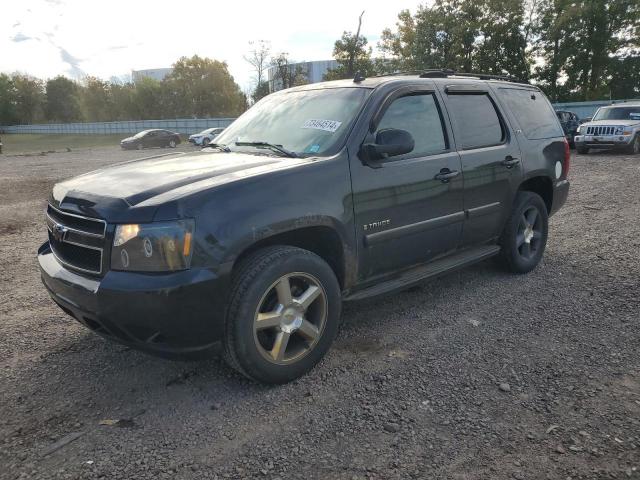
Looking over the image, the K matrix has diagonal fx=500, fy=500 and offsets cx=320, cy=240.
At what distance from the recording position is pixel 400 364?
10.9 feet

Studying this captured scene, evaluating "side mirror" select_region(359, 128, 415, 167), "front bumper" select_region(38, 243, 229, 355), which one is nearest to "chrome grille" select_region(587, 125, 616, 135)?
"side mirror" select_region(359, 128, 415, 167)

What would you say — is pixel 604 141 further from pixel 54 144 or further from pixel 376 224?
pixel 54 144

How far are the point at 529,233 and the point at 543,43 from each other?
4340 cm

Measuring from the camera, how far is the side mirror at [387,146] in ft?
11.0

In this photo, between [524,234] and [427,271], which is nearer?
[427,271]

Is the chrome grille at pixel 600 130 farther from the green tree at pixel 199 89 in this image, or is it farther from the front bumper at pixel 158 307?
the green tree at pixel 199 89

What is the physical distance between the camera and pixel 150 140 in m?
33.7

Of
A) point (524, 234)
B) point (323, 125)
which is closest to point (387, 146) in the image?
point (323, 125)

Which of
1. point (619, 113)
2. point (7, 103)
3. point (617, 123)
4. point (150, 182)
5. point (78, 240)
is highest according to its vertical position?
point (7, 103)

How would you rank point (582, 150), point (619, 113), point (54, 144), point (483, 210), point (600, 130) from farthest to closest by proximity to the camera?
point (54, 144) < point (582, 150) < point (619, 113) < point (600, 130) < point (483, 210)

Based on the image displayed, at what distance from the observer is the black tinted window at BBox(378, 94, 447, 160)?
Result: 3742 millimetres

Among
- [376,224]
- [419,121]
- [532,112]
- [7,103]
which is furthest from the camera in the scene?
[7,103]

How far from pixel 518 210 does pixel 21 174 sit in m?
16.0

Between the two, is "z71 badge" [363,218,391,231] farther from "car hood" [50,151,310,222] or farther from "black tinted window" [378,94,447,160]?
"car hood" [50,151,310,222]
